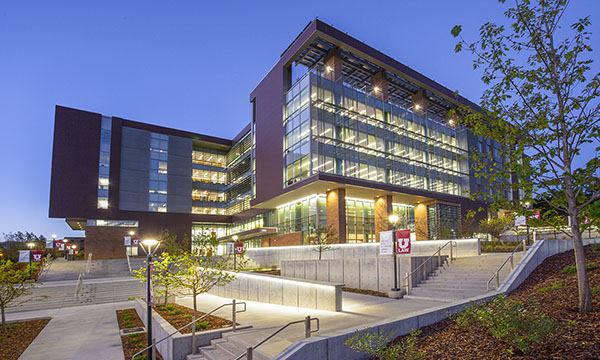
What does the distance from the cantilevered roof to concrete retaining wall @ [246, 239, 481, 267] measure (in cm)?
1985

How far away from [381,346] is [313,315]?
683cm

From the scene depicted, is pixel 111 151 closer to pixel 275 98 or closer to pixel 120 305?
pixel 275 98

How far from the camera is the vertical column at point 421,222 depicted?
1900 inches

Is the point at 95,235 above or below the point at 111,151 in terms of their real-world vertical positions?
below

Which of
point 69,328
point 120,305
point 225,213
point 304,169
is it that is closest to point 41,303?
point 120,305

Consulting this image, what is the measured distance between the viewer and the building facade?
39.2 metres

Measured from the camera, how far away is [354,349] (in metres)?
8.13

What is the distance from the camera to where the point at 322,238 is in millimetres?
33469

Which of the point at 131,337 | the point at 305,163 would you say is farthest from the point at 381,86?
the point at 131,337

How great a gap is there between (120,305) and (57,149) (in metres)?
41.7

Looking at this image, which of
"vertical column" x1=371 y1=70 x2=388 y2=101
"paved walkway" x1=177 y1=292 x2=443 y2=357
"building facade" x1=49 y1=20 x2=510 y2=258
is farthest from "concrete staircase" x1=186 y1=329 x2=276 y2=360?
"vertical column" x1=371 y1=70 x2=388 y2=101

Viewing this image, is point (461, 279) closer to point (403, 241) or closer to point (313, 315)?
point (403, 241)

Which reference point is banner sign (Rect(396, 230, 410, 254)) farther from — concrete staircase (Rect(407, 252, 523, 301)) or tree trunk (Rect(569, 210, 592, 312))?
tree trunk (Rect(569, 210, 592, 312))

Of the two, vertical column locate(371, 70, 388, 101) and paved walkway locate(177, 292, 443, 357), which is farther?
vertical column locate(371, 70, 388, 101)
